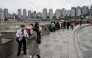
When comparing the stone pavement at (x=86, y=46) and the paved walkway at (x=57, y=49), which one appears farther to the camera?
the stone pavement at (x=86, y=46)

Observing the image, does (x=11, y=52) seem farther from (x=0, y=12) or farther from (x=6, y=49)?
(x=0, y=12)

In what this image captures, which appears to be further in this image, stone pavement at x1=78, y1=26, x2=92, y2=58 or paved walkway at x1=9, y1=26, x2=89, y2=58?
stone pavement at x1=78, y1=26, x2=92, y2=58

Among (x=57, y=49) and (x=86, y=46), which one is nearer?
(x=57, y=49)

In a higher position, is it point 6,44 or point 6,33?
point 6,33

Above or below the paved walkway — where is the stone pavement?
below

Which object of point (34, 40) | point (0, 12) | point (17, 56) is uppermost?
point (0, 12)

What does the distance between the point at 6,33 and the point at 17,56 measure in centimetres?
137

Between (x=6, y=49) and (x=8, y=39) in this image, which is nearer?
(x=6, y=49)

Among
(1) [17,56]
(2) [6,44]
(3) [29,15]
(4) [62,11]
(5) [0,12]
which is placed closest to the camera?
(2) [6,44]

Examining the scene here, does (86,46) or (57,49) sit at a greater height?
(57,49)

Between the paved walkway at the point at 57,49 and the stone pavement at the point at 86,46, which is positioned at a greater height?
the paved walkway at the point at 57,49

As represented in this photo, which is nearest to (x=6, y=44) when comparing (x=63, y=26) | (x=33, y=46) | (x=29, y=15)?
(x=33, y=46)

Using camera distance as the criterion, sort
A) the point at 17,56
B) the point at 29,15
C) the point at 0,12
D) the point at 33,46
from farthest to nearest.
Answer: the point at 29,15 → the point at 0,12 → the point at 17,56 → the point at 33,46

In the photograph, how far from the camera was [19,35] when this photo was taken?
6.75 meters
